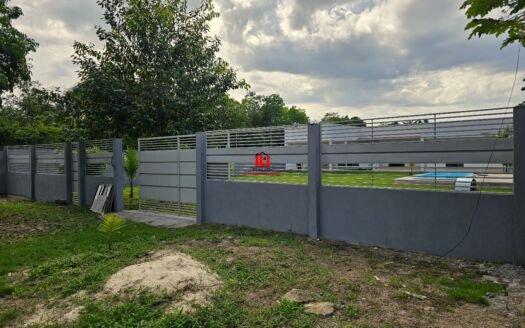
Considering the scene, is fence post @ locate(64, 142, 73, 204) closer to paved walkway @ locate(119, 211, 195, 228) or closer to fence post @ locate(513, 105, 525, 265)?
paved walkway @ locate(119, 211, 195, 228)

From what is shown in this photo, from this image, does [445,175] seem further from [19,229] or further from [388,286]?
[19,229]

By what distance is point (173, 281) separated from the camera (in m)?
3.77

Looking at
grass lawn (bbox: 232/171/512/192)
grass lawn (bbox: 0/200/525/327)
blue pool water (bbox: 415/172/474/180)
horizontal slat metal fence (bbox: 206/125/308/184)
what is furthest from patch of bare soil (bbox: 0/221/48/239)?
blue pool water (bbox: 415/172/474/180)

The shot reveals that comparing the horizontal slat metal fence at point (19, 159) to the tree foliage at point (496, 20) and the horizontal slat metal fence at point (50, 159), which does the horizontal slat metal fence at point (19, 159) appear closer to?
the horizontal slat metal fence at point (50, 159)

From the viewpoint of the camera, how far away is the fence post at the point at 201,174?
7969 mm

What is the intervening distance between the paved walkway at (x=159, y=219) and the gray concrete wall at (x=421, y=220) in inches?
136

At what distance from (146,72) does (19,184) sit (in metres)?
8.09

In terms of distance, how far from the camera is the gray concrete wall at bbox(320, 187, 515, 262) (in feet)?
14.7

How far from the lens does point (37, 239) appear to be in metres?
6.73

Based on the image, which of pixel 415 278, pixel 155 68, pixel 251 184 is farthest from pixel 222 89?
pixel 415 278

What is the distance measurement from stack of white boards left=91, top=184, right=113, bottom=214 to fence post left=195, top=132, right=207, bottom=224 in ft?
A: 11.4

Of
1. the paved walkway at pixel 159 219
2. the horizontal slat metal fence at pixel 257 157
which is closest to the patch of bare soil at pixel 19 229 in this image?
the paved walkway at pixel 159 219

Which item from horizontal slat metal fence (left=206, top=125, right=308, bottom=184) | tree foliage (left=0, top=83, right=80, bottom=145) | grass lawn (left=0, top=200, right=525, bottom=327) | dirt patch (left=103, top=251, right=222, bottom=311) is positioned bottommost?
grass lawn (left=0, top=200, right=525, bottom=327)

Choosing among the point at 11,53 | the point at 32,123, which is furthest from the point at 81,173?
the point at 32,123
